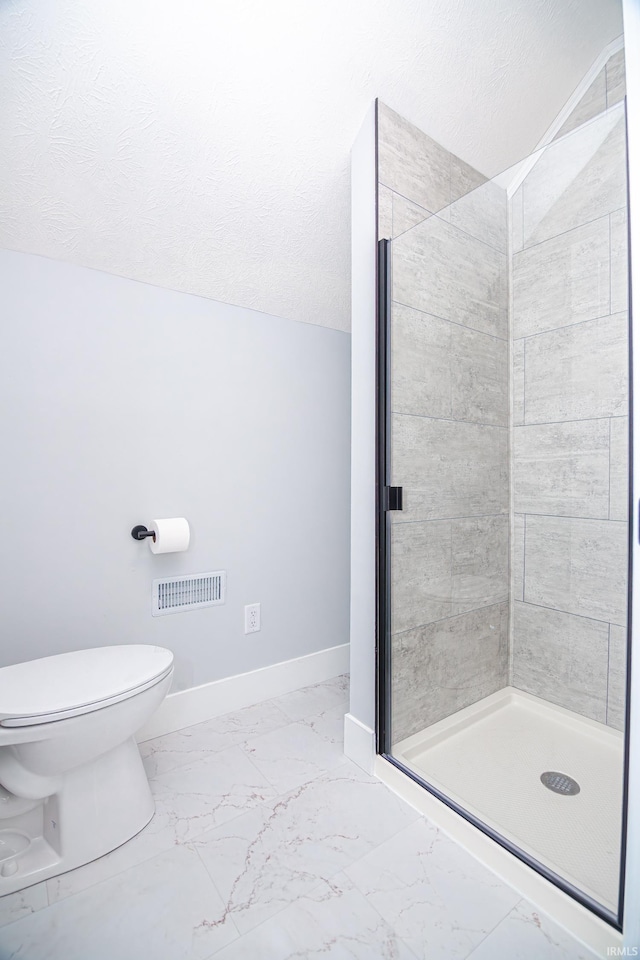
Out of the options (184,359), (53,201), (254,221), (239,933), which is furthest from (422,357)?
(239,933)

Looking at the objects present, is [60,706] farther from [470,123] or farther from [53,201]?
[470,123]

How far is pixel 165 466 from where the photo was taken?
1871 millimetres

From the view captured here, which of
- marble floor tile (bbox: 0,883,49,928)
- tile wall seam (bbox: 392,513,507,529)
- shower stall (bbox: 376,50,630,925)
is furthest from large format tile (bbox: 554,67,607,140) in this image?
marble floor tile (bbox: 0,883,49,928)

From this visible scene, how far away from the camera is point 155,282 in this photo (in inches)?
71.8

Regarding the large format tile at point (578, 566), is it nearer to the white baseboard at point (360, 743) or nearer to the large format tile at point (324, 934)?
the white baseboard at point (360, 743)

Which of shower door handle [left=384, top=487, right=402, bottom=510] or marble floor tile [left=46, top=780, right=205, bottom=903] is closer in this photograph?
marble floor tile [left=46, top=780, right=205, bottom=903]

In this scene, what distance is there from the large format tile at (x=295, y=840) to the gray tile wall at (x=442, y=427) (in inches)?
9.8

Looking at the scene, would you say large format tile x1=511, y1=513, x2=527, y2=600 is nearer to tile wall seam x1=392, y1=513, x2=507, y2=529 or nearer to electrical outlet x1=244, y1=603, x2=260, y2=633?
tile wall seam x1=392, y1=513, x2=507, y2=529

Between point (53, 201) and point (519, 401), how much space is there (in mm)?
1617

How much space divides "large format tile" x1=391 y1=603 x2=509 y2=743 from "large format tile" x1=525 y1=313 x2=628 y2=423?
70 cm

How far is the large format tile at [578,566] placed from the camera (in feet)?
3.72

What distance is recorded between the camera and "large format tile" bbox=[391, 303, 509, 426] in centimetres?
160

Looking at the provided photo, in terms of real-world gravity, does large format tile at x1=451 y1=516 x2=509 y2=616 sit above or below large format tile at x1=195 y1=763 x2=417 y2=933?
above

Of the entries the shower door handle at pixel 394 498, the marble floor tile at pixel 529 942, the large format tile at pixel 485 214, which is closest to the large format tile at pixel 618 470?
the shower door handle at pixel 394 498
